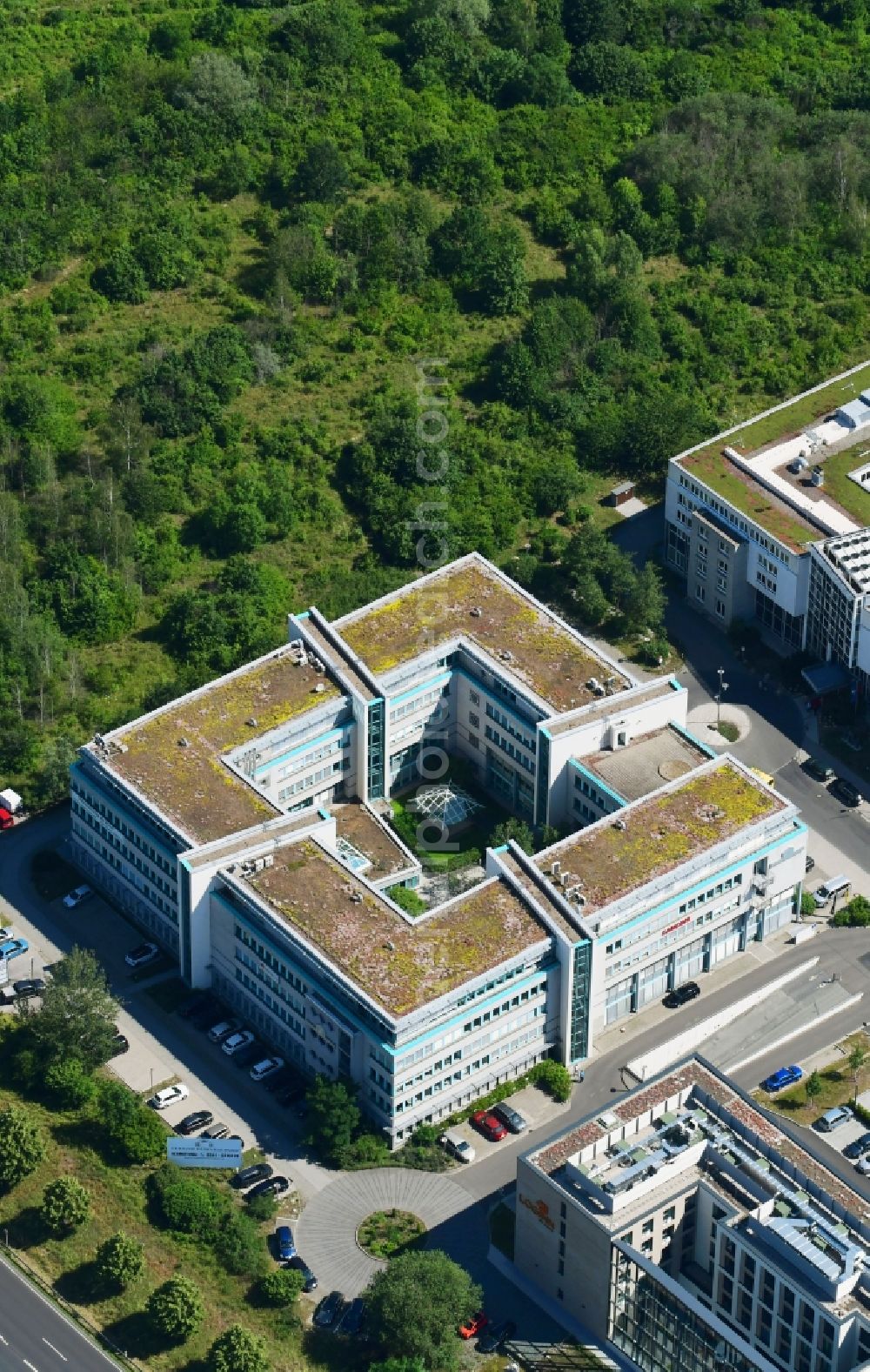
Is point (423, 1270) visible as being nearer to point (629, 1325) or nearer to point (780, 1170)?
point (629, 1325)

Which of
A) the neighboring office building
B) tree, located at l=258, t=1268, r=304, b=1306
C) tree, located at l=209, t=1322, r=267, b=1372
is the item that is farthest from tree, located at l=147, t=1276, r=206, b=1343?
the neighboring office building

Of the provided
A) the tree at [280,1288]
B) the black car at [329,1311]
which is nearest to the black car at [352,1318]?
the black car at [329,1311]

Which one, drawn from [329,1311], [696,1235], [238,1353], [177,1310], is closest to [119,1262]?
[177,1310]

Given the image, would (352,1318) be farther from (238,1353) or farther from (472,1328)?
(238,1353)

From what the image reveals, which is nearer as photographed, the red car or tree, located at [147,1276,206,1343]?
tree, located at [147,1276,206,1343]

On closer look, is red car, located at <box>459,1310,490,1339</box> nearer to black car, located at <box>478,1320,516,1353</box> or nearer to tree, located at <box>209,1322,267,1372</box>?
black car, located at <box>478,1320,516,1353</box>

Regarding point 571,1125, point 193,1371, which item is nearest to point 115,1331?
point 193,1371
